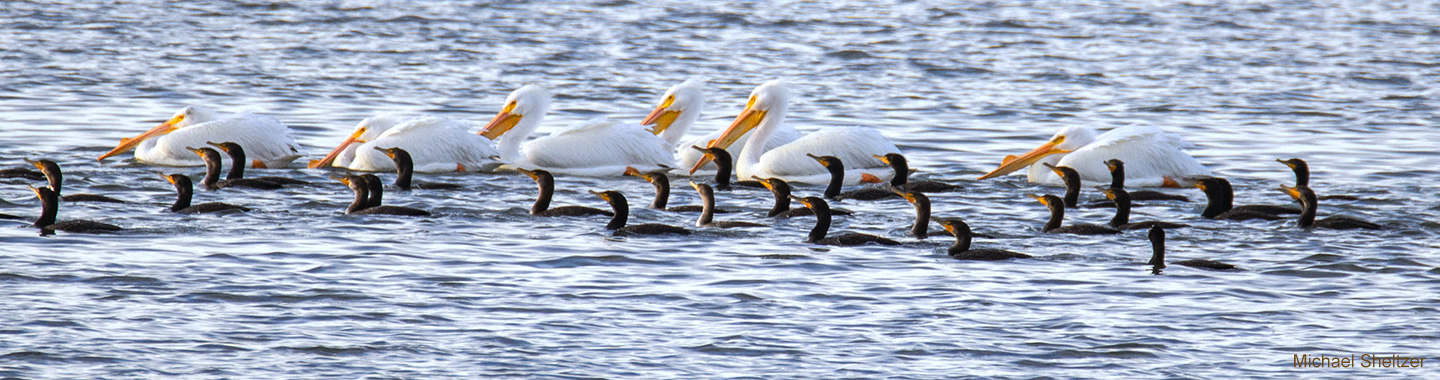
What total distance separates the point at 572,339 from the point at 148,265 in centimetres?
223

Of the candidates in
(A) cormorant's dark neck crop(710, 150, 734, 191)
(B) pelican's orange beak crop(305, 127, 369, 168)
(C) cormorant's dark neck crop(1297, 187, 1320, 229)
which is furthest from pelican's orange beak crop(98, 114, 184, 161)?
(C) cormorant's dark neck crop(1297, 187, 1320, 229)

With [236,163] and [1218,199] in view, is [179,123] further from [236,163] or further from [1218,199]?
[1218,199]

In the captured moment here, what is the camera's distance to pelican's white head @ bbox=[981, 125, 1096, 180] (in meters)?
12.5

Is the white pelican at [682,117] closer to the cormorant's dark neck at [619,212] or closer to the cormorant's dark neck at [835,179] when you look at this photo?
the cormorant's dark neck at [835,179]

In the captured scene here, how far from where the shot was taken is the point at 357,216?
1032 cm

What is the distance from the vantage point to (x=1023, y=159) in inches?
493

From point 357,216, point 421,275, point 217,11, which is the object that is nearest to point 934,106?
point 357,216

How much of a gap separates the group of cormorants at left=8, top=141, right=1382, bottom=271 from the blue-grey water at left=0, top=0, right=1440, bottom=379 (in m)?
0.13

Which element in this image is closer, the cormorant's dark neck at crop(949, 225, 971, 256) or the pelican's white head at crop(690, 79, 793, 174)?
the cormorant's dark neck at crop(949, 225, 971, 256)

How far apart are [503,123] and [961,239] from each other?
16.8 feet

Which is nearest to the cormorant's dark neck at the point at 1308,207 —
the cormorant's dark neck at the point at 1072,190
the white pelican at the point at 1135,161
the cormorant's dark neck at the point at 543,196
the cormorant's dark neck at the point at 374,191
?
the cormorant's dark neck at the point at 1072,190

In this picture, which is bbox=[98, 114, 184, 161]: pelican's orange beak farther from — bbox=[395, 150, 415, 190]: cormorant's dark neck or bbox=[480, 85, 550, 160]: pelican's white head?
bbox=[395, 150, 415, 190]: cormorant's dark neck

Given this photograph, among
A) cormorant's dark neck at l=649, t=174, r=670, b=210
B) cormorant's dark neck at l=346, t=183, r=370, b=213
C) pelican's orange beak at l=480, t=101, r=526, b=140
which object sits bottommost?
pelican's orange beak at l=480, t=101, r=526, b=140

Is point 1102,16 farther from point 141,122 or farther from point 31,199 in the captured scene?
point 31,199
